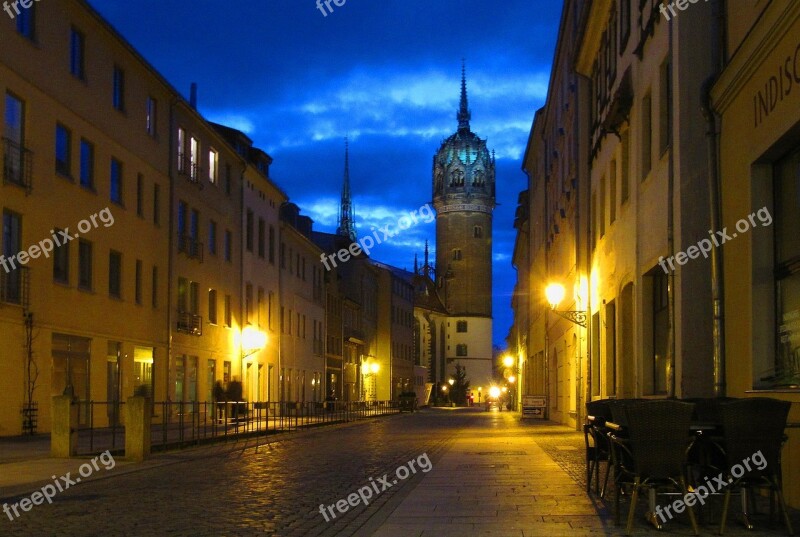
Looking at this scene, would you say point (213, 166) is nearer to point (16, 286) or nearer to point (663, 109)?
point (16, 286)

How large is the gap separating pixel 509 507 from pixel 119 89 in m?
24.4

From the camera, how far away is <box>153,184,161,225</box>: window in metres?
35.8

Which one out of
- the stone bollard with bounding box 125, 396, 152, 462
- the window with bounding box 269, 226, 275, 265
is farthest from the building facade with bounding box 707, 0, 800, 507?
the window with bounding box 269, 226, 275, 265

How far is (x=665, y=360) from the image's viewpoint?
18.5m

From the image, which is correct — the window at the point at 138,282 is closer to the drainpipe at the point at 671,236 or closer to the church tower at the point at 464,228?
the drainpipe at the point at 671,236

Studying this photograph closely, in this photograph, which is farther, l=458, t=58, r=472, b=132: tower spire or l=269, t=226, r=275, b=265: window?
l=458, t=58, r=472, b=132: tower spire

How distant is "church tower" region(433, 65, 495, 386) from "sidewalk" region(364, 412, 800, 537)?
117m

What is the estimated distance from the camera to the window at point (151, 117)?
114ft

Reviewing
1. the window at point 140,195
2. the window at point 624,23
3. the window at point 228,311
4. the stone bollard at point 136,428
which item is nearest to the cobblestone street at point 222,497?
the stone bollard at point 136,428

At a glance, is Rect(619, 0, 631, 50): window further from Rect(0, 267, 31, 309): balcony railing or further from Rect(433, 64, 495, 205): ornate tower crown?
Rect(433, 64, 495, 205): ornate tower crown

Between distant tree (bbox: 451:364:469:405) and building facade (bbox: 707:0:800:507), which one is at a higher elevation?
building facade (bbox: 707:0:800:507)

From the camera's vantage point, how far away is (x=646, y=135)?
19391 mm

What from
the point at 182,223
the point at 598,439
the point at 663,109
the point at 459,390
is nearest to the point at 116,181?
the point at 182,223

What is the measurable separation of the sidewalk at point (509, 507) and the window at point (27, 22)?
14670mm
